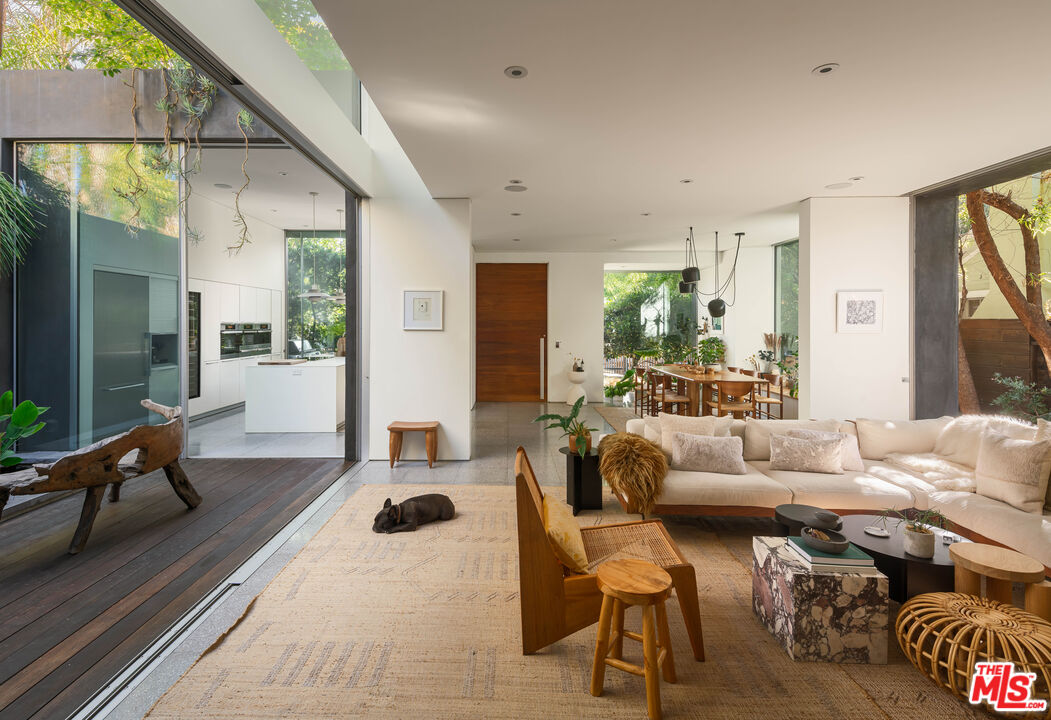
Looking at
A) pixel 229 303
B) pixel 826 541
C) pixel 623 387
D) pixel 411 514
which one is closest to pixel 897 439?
pixel 826 541

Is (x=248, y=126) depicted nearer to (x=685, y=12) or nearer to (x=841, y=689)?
(x=685, y=12)

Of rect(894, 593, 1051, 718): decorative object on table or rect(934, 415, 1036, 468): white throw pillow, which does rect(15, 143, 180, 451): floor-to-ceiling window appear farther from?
rect(934, 415, 1036, 468): white throw pillow

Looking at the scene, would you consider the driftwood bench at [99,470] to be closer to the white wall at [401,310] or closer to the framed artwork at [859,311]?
the white wall at [401,310]

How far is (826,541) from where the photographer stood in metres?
2.33

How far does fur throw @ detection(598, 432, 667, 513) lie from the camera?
3.50 metres

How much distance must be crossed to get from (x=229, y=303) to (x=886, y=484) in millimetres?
8151

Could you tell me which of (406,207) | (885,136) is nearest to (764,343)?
(885,136)

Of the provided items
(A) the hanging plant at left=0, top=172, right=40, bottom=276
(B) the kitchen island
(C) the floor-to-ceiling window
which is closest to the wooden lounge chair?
(C) the floor-to-ceiling window

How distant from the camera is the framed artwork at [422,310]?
18.3 feet

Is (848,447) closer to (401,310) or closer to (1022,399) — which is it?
(1022,399)

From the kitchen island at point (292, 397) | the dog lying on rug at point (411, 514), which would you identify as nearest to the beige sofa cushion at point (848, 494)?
the dog lying on rug at point (411, 514)

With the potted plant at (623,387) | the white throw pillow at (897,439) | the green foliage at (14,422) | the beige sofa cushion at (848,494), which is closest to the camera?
the green foliage at (14,422)

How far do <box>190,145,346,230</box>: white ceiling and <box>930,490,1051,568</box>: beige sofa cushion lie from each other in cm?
608

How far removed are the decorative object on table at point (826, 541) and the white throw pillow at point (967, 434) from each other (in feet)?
7.01
